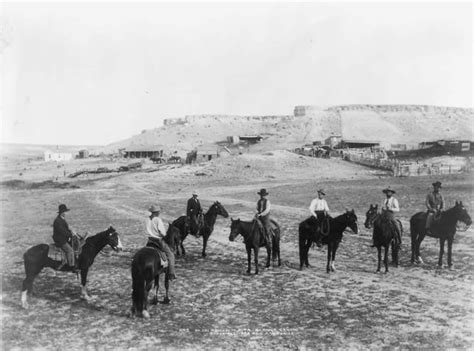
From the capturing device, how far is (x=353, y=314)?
356 inches

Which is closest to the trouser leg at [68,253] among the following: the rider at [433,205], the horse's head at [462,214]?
the rider at [433,205]

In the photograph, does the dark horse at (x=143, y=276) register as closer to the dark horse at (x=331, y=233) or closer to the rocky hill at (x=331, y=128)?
the dark horse at (x=331, y=233)

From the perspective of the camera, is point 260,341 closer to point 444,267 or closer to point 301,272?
point 301,272

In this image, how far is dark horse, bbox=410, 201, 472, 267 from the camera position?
40.1 feet

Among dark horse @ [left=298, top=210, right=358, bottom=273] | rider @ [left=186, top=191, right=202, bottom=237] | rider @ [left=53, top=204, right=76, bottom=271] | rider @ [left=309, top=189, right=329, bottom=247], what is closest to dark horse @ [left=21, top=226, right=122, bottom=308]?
rider @ [left=53, top=204, right=76, bottom=271]

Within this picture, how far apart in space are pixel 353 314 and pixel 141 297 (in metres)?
4.43

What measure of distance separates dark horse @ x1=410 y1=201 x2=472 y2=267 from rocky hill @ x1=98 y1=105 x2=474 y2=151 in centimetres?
6852

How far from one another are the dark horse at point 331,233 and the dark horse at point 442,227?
2.70 meters

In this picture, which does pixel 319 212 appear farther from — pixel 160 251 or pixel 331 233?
pixel 160 251

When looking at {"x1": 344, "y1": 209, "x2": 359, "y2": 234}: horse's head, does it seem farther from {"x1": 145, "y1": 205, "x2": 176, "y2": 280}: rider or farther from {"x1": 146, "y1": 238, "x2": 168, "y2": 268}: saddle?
{"x1": 146, "y1": 238, "x2": 168, "y2": 268}: saddle

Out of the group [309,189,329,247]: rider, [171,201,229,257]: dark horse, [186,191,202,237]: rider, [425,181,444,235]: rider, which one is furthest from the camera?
[171,201,229,257]: dark horse

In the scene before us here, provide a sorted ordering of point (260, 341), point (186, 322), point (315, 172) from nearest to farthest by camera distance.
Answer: point (260, 341)
point (186, 322)
point (315, 172)

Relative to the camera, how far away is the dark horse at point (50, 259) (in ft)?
31.8

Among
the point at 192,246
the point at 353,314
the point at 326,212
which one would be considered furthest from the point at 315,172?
the point at 353,314
